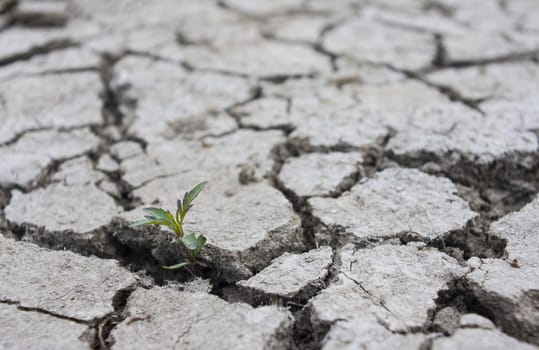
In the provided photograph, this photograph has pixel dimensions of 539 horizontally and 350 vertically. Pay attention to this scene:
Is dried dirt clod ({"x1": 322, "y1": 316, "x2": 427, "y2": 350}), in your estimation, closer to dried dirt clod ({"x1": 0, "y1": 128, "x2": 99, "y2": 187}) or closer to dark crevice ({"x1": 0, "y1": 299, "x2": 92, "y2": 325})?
dark crevice ({"x1": 0, "y1": 299, "x2": 92, "y2": 325})

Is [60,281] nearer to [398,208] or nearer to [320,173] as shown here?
[320,173]

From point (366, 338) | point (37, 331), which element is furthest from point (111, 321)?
point (366, 338)

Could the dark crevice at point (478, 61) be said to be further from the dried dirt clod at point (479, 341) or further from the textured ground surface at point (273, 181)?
the dried dirt clod at point (479, 341)

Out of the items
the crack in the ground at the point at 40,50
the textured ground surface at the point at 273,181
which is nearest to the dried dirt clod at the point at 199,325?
Answer: the textured ground surface at the point at 273,181

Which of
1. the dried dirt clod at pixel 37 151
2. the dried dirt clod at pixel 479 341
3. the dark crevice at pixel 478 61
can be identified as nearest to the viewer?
the dried dirt clod at pixel 479 341

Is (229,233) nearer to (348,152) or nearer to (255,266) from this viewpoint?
(255,266)

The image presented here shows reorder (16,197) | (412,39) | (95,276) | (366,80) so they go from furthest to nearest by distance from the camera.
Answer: (412,39), (366,80), (16,197), (95,276)

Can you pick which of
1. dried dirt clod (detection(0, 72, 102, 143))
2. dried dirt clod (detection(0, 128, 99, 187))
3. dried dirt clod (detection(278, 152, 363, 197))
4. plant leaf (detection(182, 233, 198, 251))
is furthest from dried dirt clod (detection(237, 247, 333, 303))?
dried dirt clod (detection(0, 72, 102, 143))

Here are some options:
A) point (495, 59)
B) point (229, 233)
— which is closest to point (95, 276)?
point (229, 233)
